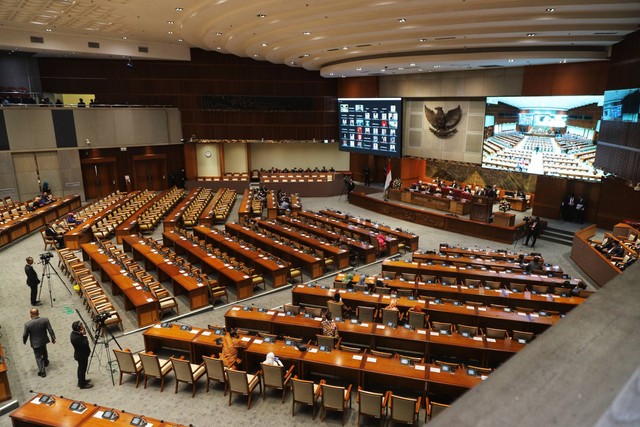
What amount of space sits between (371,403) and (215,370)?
8.65 ft

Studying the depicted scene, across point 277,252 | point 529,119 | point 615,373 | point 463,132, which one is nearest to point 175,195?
point 277,252

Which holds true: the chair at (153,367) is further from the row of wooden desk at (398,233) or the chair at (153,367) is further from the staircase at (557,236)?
the staircase at (557,236)

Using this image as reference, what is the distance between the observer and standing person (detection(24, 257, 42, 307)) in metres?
9.74

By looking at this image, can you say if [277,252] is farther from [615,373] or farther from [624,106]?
[615,373]

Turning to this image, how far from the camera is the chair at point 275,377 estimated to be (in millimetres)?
6473

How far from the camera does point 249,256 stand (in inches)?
481

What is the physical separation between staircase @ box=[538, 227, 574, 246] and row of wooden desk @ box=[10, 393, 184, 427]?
48.5ft

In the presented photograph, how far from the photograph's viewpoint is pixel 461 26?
11.6 meters

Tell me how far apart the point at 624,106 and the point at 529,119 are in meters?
5.55

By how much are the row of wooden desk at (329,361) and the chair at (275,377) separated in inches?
10.8

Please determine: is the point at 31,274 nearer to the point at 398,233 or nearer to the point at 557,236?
the point at 398,233

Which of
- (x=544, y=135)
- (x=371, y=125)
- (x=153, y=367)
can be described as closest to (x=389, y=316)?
(x=153, y=367)

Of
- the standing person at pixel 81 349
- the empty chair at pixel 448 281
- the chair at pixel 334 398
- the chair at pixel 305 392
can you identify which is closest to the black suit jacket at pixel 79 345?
the standing person at pixel 81 349

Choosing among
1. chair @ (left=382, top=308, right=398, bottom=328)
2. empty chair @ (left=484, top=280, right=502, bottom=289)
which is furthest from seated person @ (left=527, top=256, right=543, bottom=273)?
chair @ (left=382, top=308, right=398, bottom=328)
